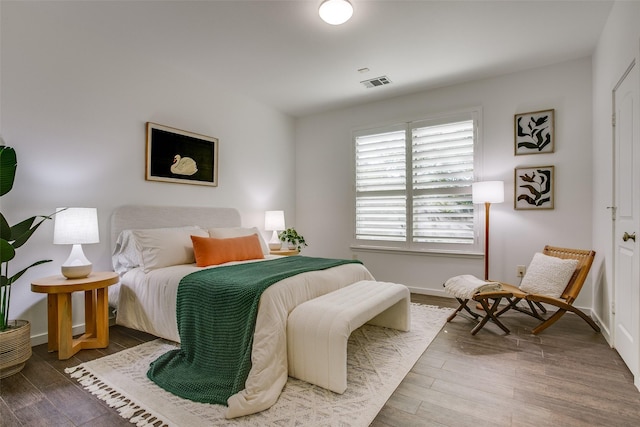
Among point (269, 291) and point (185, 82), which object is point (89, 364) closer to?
point (269, 291)

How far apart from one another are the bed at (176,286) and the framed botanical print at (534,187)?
2140 mm

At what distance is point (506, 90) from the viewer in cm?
388

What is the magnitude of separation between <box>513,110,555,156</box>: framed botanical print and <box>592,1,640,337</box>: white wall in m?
0.39

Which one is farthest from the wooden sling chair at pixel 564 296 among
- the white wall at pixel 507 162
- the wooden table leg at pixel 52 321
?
the wooden table leg at pixel 52 321

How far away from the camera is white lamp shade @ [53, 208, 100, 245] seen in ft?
8.11

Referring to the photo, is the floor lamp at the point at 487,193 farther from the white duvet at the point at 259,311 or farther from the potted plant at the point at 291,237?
the potted plant at the point at 291,237

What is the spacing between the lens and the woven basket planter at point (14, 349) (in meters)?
2.08

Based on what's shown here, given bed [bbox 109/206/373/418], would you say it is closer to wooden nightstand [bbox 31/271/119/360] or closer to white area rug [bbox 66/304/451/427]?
white area rug [bbox 66/304/451/427]

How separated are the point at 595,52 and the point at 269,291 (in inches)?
159

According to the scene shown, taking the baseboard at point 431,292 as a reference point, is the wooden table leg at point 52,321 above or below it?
above

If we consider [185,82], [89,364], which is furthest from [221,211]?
[89,364]

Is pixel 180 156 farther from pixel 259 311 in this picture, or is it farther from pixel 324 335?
pixel 324 335

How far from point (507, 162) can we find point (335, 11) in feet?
8.81

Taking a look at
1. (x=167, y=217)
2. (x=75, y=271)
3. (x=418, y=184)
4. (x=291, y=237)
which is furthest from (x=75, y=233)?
(x=418, y=184)
